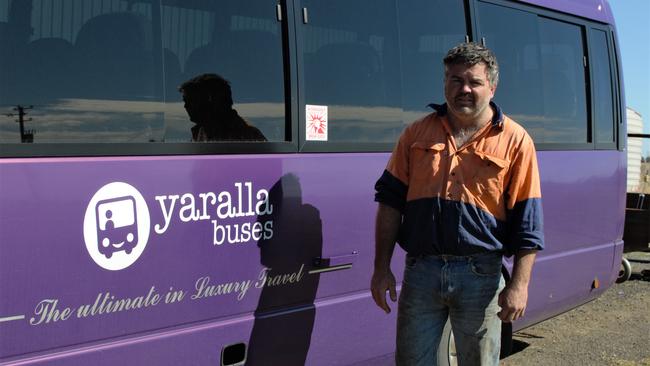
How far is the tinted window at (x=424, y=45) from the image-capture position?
4.18 m

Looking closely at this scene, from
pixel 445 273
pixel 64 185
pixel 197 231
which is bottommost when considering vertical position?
pixel 445 273

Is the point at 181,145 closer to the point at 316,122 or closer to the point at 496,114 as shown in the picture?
the point at 316,122

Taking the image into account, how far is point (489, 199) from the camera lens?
10.0 feet

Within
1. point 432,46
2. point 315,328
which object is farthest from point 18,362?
point 432,46

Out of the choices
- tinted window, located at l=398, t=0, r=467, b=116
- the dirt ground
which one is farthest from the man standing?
the dirt ground

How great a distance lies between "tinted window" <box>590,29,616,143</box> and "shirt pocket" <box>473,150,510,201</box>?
3.13 metres

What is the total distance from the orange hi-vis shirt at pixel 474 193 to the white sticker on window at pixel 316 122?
2.19 feet

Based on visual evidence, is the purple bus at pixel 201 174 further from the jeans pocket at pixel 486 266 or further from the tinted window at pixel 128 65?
the jeans pocket at pixel 486 266

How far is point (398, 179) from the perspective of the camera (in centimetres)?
321

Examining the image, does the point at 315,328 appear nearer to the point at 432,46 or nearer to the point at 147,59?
the point at 147,59

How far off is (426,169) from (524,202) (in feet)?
1.45

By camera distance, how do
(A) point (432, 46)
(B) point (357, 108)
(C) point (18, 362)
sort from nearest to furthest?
(C) point (18, 362) < (B) point (357, 108) < (A) point (432, 46)

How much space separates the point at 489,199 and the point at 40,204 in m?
1.80

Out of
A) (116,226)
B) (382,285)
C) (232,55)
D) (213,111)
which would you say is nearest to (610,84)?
(382,285)
